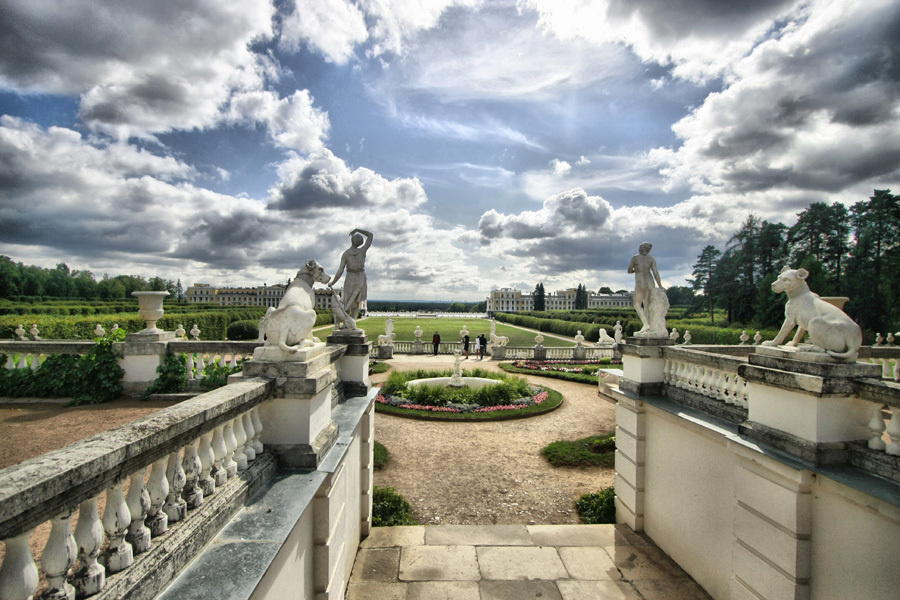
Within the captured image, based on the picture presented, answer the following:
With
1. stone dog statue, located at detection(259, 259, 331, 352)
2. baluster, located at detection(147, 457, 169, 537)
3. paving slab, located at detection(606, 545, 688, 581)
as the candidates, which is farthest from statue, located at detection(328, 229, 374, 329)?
paving slab, located at detection(606, 545, 688, 581)

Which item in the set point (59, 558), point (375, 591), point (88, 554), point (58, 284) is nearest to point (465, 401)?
point (375, 591)

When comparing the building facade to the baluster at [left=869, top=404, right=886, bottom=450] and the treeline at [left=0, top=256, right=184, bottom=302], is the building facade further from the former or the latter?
the baluster at [left=869, top=404, right=886, bottom=450]

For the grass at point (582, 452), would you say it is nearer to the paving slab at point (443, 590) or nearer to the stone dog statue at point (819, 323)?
the paving slab at point (443, 590)

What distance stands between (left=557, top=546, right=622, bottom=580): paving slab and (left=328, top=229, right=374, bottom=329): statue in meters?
4.29

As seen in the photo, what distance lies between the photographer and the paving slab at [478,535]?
5.48m

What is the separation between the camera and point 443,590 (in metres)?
4.51

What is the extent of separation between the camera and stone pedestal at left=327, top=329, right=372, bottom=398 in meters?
5.70

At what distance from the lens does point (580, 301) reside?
94812 mm

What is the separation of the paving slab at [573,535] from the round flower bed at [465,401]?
5851 millimetres

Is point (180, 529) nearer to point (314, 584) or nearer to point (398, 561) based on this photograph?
point (314, 584)

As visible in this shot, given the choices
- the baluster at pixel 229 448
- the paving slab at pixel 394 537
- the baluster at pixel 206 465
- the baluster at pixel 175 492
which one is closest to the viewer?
the baluster at pixel 175 492

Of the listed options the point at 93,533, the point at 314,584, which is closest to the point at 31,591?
the point at 93,533

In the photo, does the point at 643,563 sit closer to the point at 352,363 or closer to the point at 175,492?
the point at 352,363

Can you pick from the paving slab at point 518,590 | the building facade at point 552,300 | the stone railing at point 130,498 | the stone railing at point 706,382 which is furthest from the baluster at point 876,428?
the building facade at point 552,300
